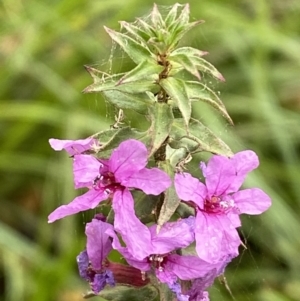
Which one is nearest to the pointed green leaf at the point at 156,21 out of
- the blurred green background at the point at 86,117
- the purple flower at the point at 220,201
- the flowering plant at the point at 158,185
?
the flowering plant at the point at 158,185

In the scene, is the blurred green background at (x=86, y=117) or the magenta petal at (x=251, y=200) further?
the blurred green background at (x=86, y=117)

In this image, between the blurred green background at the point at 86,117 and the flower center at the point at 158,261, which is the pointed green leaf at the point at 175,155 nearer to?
the flower center at the point at 158,261

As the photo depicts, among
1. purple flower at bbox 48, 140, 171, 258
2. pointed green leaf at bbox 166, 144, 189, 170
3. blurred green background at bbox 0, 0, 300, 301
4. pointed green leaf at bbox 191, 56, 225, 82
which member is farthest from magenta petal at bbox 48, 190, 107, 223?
blurred green background at bbox 0, 0, 300, 301

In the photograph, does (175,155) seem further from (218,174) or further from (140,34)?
(140,34)

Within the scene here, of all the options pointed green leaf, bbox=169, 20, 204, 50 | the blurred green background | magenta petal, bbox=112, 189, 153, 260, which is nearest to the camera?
magenta petal, bbox=112, 189, 153, 260

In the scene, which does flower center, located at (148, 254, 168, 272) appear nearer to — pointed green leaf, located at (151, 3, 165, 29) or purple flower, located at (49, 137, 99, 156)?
purple flower, located at (49, 137, 99, 156)

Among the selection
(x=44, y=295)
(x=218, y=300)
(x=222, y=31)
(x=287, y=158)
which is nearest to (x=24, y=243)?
(x=44, y=295)
